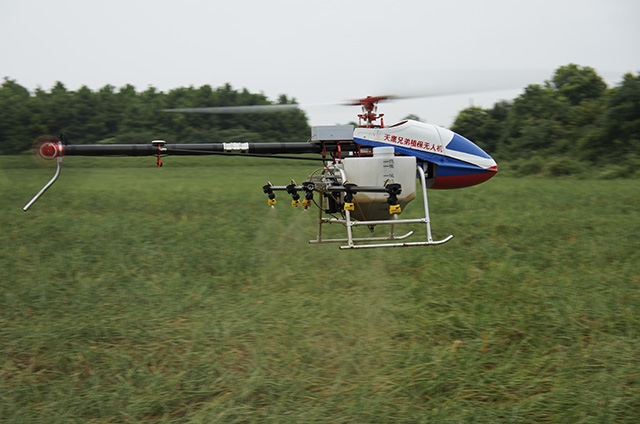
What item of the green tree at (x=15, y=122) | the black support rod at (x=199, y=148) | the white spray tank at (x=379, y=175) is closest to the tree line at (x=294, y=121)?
the green tree at (x=15, y=122)

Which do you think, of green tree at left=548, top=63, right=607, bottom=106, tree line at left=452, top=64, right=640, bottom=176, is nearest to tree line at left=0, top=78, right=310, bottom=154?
tree line at left=452, top=64, right=640, bottom=176

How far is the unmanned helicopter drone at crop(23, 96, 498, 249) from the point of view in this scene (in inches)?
320

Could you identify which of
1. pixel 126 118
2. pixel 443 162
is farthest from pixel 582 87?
pixel 443 162

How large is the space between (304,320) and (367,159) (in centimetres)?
316

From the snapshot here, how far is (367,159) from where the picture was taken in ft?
26.6

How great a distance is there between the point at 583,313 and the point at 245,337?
6112 mm

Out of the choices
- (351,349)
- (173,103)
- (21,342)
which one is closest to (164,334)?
(21,342)

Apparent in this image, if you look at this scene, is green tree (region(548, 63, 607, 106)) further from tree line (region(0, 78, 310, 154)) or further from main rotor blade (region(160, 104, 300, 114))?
main rotor blade (region(160, 104, 300, 114))

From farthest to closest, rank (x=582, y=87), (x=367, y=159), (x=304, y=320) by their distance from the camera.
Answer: (x=582, y=87)
(x=304, y=320)
(x=367, y=159)

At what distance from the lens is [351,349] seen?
8.56m

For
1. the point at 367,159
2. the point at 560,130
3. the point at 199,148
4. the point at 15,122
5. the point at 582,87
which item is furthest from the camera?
the point at 582,87

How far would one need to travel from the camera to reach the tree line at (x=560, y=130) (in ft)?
83.7

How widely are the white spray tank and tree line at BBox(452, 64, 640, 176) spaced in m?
19.1

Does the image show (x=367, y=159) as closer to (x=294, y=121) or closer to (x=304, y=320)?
(x=304, y=320)
